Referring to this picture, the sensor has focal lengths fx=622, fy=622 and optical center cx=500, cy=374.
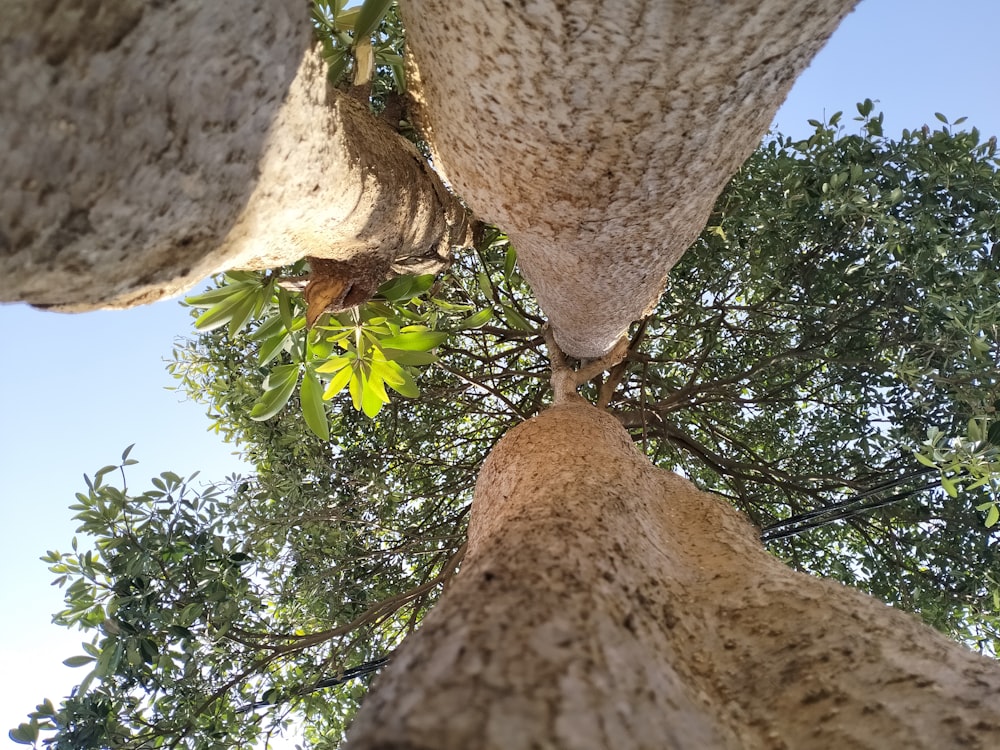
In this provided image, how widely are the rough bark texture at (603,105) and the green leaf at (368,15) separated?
49cm

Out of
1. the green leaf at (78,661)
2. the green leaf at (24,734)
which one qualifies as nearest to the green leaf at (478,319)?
the green leaf at (78,661)

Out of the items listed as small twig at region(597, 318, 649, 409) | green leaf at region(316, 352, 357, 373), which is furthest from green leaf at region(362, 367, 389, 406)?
small twig at region(597, 318, 649, 409)

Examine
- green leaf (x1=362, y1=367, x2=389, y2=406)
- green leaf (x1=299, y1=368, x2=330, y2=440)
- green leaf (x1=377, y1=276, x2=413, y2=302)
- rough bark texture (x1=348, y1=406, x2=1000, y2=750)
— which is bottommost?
rough bark texture (x1=348, y1=406, x2=1000, y2=750)

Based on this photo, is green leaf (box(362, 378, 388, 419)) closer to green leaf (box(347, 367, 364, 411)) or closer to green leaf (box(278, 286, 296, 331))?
green leaf (box(347, 367, 364, 411))

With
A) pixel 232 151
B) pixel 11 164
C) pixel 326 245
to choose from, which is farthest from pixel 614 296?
pixel 11 164

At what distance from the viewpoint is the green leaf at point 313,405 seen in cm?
293

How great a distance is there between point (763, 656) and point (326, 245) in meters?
1.49

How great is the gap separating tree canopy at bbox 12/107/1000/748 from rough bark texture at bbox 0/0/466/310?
150 centimetres

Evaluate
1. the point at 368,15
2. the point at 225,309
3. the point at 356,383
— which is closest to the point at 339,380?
the point at 356,383

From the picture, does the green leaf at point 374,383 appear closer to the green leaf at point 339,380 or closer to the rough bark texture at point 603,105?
the green leaf at point 339,380

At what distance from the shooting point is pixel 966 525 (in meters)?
3.34

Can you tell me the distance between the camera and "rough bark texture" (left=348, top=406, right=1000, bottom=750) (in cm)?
66

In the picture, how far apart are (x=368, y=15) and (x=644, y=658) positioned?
2065 millimetres

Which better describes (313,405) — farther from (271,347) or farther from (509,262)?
(509,262)
